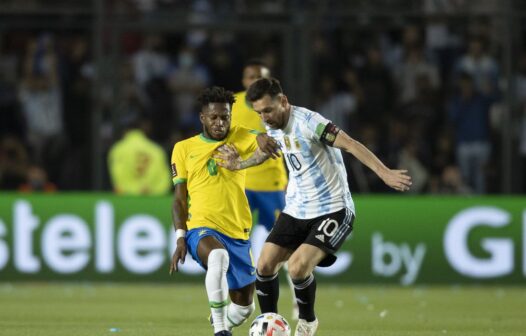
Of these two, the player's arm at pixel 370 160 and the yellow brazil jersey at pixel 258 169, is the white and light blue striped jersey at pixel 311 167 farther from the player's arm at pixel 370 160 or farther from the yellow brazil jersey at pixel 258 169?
the yellow brazil jersey at pixel 258 169

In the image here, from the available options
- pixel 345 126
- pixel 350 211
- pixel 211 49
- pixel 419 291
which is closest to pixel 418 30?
pixel 345 126

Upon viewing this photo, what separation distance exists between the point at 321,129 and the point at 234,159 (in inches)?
29.9

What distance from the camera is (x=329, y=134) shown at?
29.5 ft

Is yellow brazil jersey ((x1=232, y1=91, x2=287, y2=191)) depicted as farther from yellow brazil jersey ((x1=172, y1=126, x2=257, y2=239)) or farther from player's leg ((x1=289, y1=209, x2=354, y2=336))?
player's leg ((x1=289, y1=209, x2=354, y2=336))

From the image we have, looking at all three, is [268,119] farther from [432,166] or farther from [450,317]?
[432,166]

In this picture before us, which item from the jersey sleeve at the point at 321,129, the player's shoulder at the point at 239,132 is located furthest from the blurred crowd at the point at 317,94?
the jersey sleeve at the point at 321,129

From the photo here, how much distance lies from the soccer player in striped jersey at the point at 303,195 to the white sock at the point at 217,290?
1.65 ft

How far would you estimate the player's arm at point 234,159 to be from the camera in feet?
30.6

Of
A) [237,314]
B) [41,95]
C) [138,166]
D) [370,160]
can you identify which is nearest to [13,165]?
[41,95]

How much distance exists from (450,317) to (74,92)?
8447 mm

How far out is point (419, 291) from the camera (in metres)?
15.3

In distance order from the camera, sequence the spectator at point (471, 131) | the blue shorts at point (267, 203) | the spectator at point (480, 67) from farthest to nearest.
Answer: the spectator at point (480, 67), the spectator at point (471, 131), the blue shorts at point (267, 203)

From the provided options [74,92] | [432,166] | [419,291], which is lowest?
[419,291]

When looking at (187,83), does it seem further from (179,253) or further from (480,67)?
(179,253)
